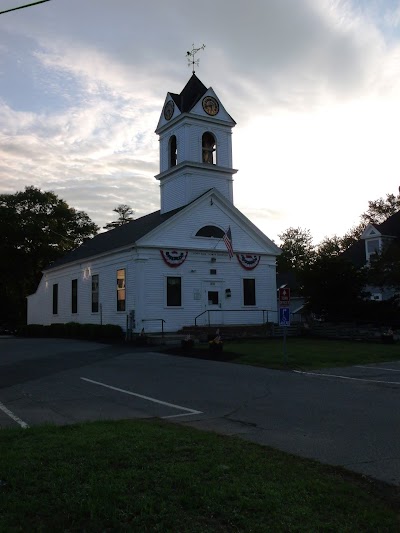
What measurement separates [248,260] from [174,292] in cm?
565

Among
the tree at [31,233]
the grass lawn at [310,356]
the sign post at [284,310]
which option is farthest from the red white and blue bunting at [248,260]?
the tree at [31,233]

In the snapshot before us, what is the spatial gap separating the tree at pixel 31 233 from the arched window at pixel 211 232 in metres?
27.0

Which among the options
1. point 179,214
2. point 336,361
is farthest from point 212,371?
point 179,214

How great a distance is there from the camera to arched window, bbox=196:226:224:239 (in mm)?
29906

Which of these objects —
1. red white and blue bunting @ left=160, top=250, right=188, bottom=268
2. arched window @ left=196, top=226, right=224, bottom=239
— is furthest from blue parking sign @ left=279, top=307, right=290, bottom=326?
arched window @ left=196, top=226, right=224, bottom=239

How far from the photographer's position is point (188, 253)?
2911 centimetres

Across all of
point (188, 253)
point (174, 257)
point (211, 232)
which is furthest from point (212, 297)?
point (211, 232)

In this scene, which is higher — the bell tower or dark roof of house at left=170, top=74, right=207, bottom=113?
dark roof of house at left=170, top=74, right=207, bottom=113

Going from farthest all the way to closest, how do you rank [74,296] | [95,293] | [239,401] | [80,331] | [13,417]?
[74,296] → [95,293] → [80,331] → [239,401] → [13,417]

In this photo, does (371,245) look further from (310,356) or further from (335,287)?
(310,356)

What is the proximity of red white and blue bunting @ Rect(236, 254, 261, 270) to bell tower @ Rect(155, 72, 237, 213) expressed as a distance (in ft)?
11.4

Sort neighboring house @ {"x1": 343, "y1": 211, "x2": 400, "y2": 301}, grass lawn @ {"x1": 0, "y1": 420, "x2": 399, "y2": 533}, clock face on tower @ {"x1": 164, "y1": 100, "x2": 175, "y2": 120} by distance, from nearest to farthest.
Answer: grass lawn @ {"x1": 0, "y1": 420, "x2": 399, "y2": 533} < clock face on tower @ {"x1": 164, "y1": 100, "x2": 175, "y2": 120} < neighboring house @ {"x1": 343, "y1": 211, "x2": 400, "y2": 301}

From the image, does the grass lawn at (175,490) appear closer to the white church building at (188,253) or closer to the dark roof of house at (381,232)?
the white church building at (188,253)

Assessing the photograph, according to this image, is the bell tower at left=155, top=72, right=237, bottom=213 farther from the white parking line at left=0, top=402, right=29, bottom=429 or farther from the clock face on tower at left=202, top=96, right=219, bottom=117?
the white parking line at left=0, top=402, right=29, bottom=429
